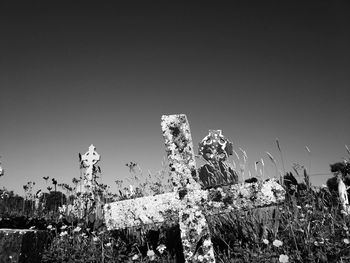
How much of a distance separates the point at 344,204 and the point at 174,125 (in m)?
2.59

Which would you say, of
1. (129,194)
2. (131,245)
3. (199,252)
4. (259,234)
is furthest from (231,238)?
(129,194)

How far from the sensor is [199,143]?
6.07 metres

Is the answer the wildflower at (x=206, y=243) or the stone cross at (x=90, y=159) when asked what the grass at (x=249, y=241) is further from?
the stone cross at (x=90, y=159)

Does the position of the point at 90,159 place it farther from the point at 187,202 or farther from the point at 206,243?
the point at 206,243

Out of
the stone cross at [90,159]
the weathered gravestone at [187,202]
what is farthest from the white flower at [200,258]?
the stone cross at [90,159]

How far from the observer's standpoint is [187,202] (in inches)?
106

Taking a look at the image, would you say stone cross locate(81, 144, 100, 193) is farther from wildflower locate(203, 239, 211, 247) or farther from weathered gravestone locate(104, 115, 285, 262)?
wildflower locate(203, 239, 211, 247)

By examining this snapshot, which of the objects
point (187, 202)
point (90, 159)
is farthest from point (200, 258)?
point (90, 159)

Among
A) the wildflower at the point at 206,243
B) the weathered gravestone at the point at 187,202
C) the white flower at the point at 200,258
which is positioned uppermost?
the weathered gravestone at the point at 187,202

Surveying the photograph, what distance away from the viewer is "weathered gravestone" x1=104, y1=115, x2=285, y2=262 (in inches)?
101

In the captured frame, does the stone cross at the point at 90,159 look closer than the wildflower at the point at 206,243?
No

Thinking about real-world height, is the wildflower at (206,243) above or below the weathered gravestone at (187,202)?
below

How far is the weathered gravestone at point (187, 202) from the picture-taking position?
257 cm

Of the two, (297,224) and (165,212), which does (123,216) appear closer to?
(165,212)
